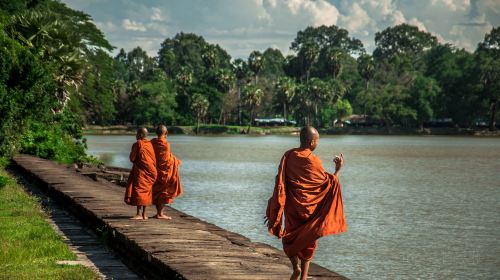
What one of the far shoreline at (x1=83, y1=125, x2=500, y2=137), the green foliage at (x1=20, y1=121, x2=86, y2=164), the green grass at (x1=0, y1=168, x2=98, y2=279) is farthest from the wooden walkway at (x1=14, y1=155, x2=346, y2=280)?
the far shoreline at (x1=83, y1=125, x2=500, y2=137)

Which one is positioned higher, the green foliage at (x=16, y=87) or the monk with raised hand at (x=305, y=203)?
the green foliage at (x=16, y=87)

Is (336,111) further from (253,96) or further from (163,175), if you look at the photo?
(163,175)

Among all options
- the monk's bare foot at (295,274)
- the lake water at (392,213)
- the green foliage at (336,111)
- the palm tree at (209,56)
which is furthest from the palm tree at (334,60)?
the monk's bare foot at (295,274)

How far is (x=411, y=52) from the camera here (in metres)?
169

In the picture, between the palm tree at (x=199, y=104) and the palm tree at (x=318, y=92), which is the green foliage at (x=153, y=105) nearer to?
the palm tree at (x=199, y=104)

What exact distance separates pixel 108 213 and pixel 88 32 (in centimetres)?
4354

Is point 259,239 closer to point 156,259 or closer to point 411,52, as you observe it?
point 156,259

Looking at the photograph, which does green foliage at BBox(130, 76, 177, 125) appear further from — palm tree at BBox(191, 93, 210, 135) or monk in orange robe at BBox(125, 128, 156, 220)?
monk in orange robe at BBox(125, 128, 156, 220)

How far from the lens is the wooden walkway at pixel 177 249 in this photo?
8.68m

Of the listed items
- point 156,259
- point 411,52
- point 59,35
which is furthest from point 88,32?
point 411,52

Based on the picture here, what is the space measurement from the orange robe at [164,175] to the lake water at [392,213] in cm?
453

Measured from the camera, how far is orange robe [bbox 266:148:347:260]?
27.8ft

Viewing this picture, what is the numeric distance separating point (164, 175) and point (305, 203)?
5.62m

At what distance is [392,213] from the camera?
2850 centimetres
